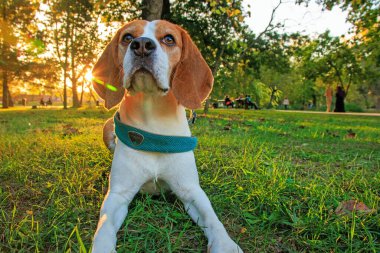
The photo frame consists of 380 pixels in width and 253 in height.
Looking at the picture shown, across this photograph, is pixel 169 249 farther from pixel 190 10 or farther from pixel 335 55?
pixel 335 55

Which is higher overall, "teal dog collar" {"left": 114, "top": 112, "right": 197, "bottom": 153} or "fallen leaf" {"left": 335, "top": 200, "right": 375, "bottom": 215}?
"teal dog collar" {"left": 114, "top": 112, "right": 197, "bottom": 153}

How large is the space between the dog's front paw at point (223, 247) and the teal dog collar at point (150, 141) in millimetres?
778

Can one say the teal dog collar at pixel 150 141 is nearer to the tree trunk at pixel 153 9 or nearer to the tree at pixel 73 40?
the tree trunk at pixel 153 9

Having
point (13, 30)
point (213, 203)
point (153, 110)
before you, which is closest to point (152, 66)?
point (153, 110)

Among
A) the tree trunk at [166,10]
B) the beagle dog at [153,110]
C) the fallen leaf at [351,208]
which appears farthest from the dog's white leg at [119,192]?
the tree trunk at [166,10]

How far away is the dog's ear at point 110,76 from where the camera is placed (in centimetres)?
241

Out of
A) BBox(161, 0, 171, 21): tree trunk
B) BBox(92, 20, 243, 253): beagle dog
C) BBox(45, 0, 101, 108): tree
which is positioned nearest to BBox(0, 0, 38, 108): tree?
BBox(45, 0, 101, 108): tree

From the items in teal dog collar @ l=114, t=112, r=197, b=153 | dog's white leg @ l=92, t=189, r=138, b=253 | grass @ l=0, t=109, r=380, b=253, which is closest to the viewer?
dog's white leg @ l=92, t=189, r=138, b=253

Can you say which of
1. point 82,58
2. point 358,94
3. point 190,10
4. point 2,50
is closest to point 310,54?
point 190,10

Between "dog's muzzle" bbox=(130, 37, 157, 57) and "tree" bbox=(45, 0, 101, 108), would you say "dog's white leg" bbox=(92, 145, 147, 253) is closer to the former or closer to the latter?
"dog's muzzle" bbox=(130, 37, 157, 57)

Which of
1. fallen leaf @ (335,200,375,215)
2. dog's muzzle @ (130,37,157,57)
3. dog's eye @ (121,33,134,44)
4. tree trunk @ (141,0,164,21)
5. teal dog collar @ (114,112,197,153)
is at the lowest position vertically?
fallen leaf @ (335,200,375,215)

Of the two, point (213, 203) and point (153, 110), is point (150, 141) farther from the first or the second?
point (213, 203)

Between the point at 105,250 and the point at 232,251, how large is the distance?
2.24 ft

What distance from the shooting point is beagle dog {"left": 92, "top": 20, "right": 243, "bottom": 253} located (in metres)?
2.05
